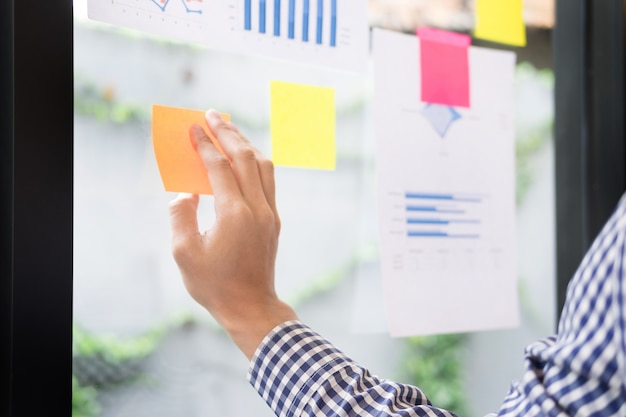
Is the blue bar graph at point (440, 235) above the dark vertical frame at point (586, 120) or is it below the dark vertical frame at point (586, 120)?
below

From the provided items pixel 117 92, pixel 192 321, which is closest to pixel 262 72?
pixel 117 92

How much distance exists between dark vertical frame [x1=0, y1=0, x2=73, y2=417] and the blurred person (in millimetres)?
138

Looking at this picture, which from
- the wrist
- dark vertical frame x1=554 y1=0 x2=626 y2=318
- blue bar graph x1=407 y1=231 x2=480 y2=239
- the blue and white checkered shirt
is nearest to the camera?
the blue and white checkered shirt

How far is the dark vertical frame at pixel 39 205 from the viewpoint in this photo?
688 mm

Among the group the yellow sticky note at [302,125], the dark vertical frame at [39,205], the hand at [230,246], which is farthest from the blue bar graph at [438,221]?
the dark vertical frame at [39,205]

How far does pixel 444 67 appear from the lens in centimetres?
104

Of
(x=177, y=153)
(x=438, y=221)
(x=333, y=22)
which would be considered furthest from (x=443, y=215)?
(x=177, y=153)

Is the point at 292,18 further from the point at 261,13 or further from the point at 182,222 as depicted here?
the point at 182,222

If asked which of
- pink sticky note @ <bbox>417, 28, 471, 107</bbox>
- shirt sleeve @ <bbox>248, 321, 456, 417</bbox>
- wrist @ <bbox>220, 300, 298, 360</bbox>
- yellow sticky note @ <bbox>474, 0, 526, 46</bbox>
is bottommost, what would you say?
shirt sleeve @ <bbox>248, 321, 456, 417</bbox>

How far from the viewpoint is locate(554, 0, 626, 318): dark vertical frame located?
3.79 ft

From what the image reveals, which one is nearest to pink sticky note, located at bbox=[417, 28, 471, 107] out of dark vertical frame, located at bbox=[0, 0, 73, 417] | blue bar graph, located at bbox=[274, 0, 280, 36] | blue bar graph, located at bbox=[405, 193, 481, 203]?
blue bar graph, located at bbox=[405, 193, 481, 203]

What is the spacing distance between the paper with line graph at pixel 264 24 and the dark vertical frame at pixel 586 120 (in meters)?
0.41

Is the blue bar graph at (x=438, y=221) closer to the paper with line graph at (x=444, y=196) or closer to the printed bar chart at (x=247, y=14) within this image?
the paper with line graph at (x=444, y=196)

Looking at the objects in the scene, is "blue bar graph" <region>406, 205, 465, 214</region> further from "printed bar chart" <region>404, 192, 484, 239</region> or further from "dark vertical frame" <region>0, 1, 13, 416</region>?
"dark vertical frame" <region>0, 1, 13, 416</region>
